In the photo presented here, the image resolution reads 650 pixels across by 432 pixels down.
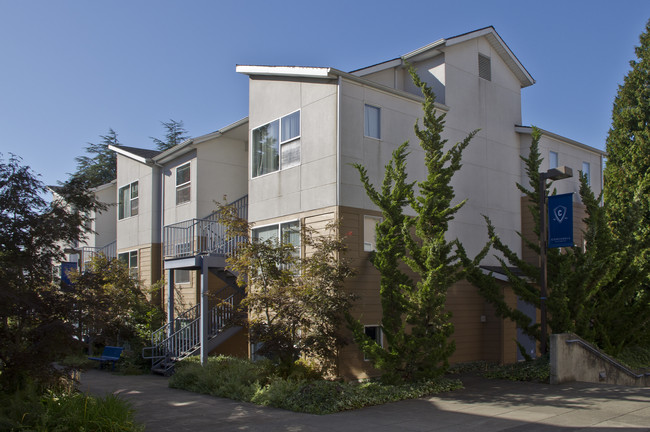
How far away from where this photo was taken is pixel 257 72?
16844 millimetres

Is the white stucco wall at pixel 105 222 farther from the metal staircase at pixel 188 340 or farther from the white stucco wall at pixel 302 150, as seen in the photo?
the white stucco wall at pixel 302 150

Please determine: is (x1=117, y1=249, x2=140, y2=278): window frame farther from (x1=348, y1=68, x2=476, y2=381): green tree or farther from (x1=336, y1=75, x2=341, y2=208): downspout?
(x1=348, y1=68, x2=476, y2=381): green tree

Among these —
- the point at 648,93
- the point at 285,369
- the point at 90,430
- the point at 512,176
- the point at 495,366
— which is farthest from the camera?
the point at 512,176

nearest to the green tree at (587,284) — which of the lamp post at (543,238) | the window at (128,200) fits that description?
the lamp post at (543,238)

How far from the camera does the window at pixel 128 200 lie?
2442 cm

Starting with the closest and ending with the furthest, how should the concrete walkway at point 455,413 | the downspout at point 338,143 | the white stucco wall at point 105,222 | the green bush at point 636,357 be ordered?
the concrete walkway at point 455,413 → the downspout at point 338,143 → the green bush at point 636,357 → the white stucco wall at point 105,222

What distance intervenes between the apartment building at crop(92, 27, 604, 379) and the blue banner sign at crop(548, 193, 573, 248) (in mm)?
3146

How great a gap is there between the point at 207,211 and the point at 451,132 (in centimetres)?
891

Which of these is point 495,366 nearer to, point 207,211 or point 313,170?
point 313,170

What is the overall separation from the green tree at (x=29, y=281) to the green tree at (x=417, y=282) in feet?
19.3

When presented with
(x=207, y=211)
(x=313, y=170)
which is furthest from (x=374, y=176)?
(x=207, y=211)

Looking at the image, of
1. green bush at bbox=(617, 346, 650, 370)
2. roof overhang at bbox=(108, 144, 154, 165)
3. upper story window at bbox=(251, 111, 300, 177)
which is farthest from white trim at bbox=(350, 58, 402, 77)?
green bush at bbox=(617, 346, 650, 370)

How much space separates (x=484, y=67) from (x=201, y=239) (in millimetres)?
10823

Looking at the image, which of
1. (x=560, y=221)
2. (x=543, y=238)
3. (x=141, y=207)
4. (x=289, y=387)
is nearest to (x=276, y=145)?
(x=289, y=387)
